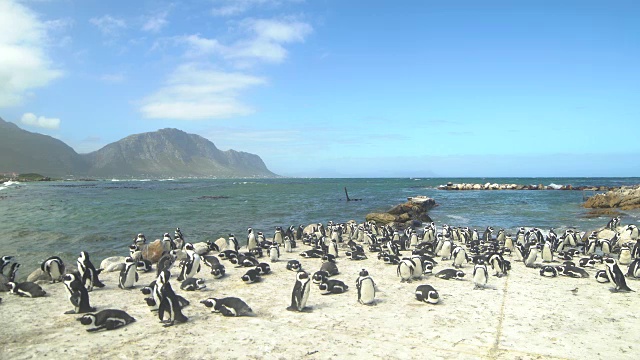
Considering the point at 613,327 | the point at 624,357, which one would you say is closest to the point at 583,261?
the point at 613,327

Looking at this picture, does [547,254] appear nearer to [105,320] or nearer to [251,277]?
[251,277]

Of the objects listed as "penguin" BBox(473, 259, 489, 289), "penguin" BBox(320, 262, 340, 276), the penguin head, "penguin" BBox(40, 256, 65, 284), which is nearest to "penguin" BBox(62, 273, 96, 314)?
the penguin head

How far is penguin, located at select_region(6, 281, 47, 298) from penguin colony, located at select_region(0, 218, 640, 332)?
2cm

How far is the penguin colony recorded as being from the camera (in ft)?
29.9

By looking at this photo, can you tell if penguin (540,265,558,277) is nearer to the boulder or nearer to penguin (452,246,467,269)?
penguin (452,246,467,269)

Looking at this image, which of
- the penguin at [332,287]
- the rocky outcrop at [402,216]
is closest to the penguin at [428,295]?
the penguin at [332,287]

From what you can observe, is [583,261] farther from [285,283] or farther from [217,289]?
[217,289]

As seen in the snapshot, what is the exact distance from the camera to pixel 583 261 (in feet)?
47.1

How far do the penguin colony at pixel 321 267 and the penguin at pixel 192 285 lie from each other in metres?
0.03

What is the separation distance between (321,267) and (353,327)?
17.1 ft

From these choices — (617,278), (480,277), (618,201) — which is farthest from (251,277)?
(618,201)

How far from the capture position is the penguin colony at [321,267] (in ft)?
29.9

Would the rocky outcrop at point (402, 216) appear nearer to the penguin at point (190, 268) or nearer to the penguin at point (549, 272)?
the penguin at point (549, 272)

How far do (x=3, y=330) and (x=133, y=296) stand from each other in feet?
9.59
